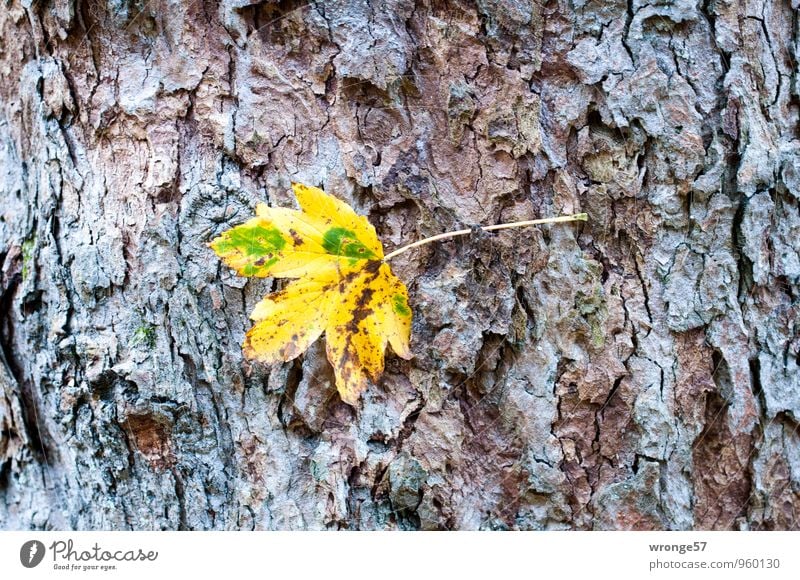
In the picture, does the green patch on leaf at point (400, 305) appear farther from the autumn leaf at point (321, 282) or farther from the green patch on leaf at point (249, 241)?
the green patch on leaf at point (249, 241)

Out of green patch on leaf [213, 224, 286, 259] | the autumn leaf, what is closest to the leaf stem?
the autumn leaf

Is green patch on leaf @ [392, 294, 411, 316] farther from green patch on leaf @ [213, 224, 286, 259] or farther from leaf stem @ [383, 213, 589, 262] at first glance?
green patch on leaf @ [213, 224, 286, 259]

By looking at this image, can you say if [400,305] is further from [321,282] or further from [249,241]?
[249,241]

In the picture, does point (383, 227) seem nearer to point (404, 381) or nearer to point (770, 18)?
point (404, 381)

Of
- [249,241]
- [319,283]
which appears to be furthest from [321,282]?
[249,241]

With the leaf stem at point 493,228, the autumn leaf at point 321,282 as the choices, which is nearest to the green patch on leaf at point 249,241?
the autumn leaf at point 321,282

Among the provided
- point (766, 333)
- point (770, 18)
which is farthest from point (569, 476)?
point (770, 18)
